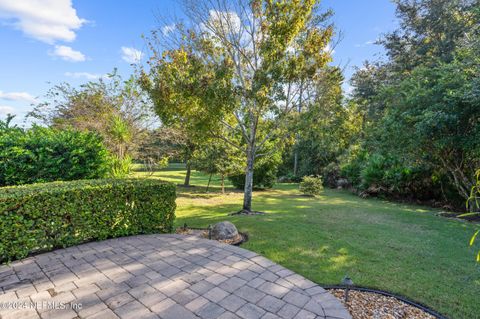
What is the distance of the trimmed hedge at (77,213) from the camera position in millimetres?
3277

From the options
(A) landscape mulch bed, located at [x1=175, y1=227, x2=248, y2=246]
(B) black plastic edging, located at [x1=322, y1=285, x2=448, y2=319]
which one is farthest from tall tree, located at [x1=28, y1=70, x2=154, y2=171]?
(B) black plastic edging, located at [x1=322, y1=285, x2=448, y2=319]

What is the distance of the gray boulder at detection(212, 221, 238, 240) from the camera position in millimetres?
4650

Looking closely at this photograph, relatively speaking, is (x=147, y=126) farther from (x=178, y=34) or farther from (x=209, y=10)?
(x=209, y=10)

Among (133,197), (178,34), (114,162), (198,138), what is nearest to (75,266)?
(133,197)

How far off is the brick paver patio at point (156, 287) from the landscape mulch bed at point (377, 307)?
254 millimetres

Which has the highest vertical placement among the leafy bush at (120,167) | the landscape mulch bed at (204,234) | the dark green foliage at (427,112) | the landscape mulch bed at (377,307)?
the dark green foliage at (427,112)

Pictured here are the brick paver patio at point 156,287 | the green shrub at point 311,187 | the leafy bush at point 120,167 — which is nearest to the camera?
the brick paver patio at point 156,287

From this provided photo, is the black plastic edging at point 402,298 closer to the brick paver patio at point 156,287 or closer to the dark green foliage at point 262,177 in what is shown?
the brick paver patio at point 156,287

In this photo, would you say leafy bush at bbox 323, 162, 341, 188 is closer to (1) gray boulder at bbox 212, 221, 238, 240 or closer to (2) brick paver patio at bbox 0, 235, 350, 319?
(1) gray boulder at bbox 212, 221, 238, 240

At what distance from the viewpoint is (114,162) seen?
5.97 m

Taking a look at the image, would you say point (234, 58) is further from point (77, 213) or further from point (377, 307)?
point (377, 307)

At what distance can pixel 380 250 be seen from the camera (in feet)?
14.0

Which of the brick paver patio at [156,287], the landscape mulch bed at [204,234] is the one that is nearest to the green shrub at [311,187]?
the landscape mulch bed at [204,234]

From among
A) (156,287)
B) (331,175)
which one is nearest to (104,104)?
(156,287)
